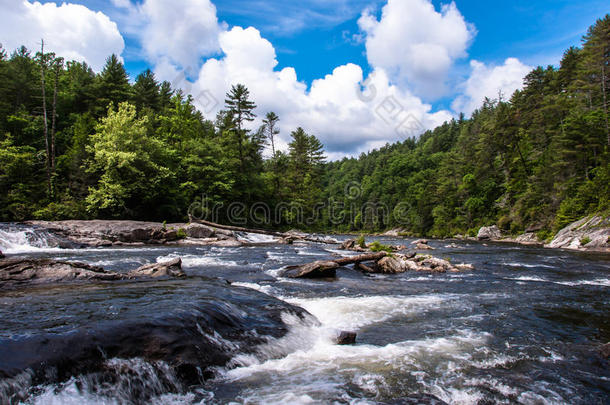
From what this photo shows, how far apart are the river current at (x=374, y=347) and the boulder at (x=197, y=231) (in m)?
18.6

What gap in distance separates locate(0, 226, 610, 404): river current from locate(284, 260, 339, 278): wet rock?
6.28 feet

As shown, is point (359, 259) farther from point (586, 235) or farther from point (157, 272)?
point (586, 235)

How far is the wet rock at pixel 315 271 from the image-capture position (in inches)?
502

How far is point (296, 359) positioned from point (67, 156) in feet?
125

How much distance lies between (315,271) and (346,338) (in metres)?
6.80

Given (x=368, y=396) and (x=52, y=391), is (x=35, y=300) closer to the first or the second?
(x=52, y=391)

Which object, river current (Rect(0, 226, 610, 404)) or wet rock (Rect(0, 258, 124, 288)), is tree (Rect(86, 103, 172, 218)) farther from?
river current (Rect(0, 226, 610, 404))

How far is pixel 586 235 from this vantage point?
26.3m

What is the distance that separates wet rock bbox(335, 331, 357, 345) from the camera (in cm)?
601

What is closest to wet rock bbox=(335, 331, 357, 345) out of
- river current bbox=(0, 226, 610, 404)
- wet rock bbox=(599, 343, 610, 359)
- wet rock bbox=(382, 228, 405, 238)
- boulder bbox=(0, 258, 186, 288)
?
river current bbox=(0, 226, 610, 404)

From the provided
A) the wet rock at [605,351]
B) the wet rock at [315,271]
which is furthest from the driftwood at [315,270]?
the wet rock at [605,351]

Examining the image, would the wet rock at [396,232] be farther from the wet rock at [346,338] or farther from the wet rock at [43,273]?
the wet rock at [346,338]

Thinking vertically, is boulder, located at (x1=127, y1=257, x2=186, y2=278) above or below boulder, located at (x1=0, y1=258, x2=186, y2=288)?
below

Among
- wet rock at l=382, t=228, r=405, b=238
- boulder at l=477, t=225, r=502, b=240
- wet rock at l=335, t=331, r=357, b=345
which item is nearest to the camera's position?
wet rock at l=335, t=331, r=357, b=345
